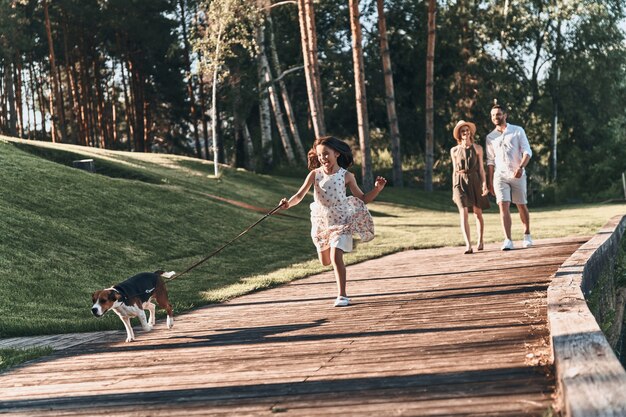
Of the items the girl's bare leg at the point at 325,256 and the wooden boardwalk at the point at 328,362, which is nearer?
the wooden boardwalk at the point at 328,362

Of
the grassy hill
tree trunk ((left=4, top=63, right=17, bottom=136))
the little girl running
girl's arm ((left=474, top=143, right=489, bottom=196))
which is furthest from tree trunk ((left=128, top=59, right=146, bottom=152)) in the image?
the little girl running

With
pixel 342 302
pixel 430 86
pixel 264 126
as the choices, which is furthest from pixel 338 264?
pixel 264 126

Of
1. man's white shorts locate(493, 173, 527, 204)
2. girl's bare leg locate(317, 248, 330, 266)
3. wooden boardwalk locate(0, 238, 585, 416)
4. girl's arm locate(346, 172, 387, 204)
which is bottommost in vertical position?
wooden boardwalk locate(0, 238, 585, 416)

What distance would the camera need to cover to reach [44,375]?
739 centimetres

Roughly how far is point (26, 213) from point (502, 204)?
9674mm

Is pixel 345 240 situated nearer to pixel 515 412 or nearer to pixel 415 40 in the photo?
pixel 515 412

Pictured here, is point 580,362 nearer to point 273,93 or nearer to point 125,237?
point 125,237

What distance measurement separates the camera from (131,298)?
9.05 m

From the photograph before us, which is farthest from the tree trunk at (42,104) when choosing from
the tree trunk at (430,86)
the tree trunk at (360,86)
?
the tree trunk at (360,86)

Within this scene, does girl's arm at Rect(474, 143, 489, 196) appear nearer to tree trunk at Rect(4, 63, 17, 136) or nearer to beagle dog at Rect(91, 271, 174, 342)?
Answer: beagle dog at Rect(91, 271, 174, 342)

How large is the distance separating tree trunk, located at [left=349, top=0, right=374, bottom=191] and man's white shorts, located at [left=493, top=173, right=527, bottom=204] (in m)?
22.2

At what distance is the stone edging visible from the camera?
4207 millimetres

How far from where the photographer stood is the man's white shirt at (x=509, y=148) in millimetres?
14969

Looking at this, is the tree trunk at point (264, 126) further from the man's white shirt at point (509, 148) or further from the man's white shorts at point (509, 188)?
the man's white shirt at point (509, 148)
